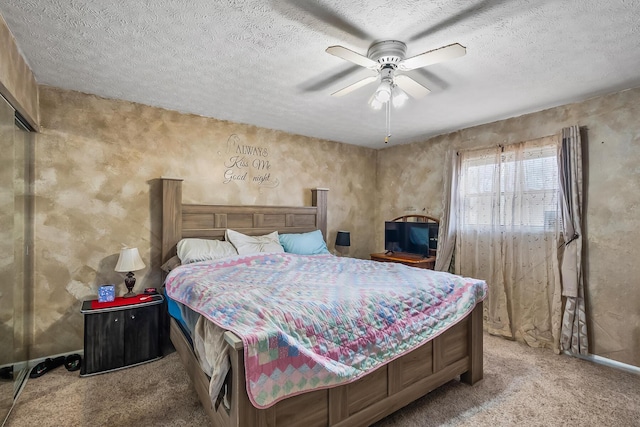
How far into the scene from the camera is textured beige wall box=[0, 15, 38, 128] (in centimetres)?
183

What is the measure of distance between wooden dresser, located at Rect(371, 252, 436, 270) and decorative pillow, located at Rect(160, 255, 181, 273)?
2660 millimetres

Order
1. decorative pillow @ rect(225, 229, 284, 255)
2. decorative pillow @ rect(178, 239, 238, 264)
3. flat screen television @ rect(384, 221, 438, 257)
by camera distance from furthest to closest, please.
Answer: flat screen television @ rect(384, 221, 438, 257) → decorative pillow @ rect(225, 229, 284, 255) → decorative pillow @ rect(178, 239, 238, 264)

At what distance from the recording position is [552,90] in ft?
8.98

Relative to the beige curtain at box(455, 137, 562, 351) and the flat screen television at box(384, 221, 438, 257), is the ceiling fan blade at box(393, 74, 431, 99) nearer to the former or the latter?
the beige curtain at box(455, 137, 562, 351)

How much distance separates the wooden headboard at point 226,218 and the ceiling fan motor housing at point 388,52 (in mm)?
2326

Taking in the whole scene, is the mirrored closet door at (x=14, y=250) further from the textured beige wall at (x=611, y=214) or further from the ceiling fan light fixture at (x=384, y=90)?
the textured beige wall at (x=611, y=214)

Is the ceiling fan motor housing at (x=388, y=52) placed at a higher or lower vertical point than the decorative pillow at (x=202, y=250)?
higher

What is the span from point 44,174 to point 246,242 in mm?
1896

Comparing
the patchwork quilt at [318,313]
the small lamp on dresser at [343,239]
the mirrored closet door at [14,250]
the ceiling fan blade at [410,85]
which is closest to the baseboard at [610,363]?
the patchwork quilt at [318,313]

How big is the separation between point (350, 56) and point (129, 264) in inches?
101

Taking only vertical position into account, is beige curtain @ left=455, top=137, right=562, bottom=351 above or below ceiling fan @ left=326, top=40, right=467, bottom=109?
below

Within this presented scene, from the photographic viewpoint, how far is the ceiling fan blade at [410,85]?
7.07ft

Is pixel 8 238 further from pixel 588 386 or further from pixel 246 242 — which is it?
pixel 588 386

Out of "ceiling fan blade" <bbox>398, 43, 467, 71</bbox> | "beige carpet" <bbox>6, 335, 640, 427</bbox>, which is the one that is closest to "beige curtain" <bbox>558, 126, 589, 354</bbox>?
"beige carpet" <bbox>6, 335, 640, 427</bbox>
